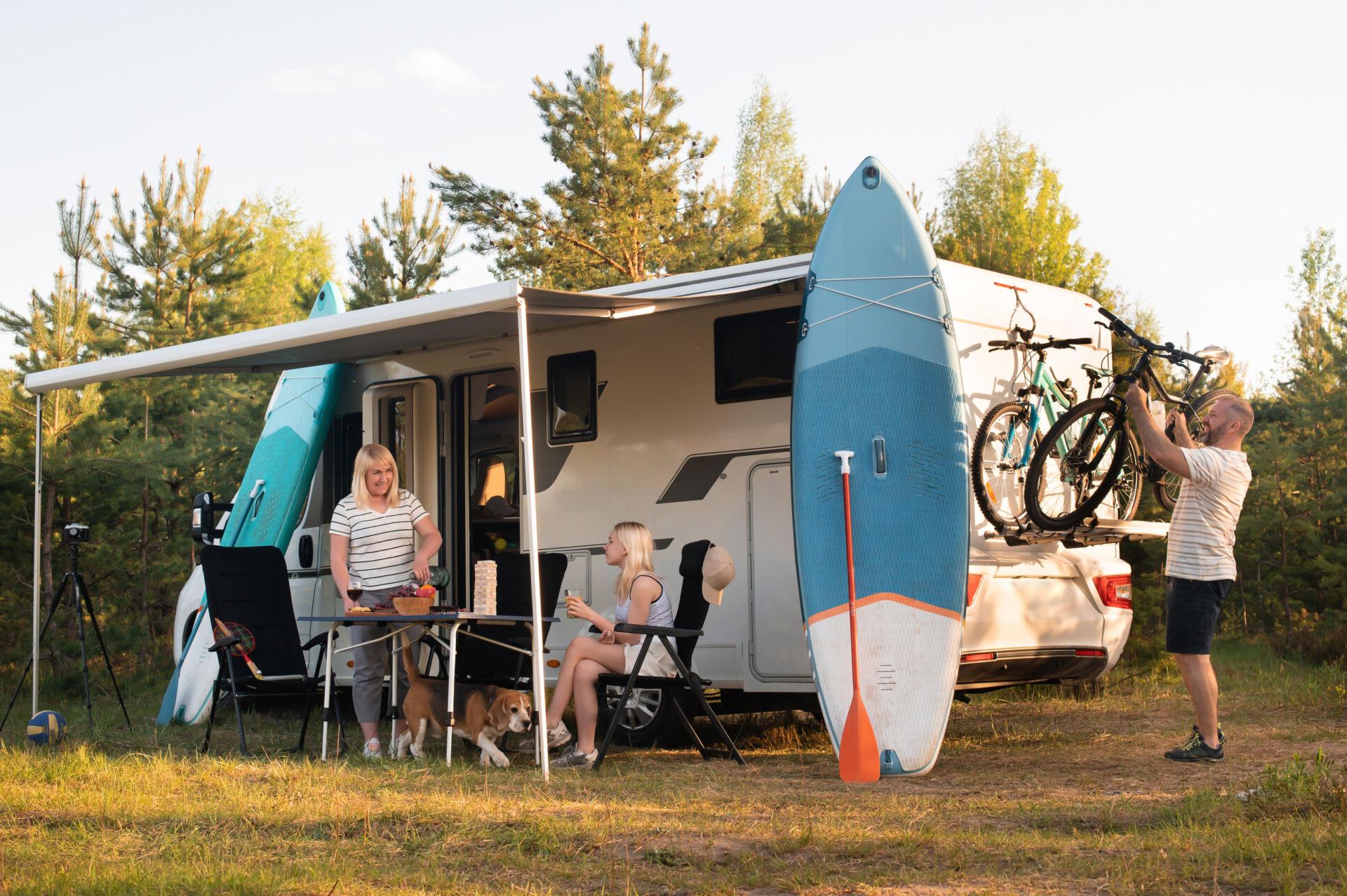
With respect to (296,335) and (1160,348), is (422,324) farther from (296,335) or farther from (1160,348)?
(1160,348)

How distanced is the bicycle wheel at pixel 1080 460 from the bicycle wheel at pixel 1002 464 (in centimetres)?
12

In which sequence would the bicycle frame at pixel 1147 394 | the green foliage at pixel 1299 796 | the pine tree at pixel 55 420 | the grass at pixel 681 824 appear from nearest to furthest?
the grass at pixel 681 824, the green foliage at pixel 1299 796, the bicycle frame at pixel 1147 394, the pine tree at pixel 55 420

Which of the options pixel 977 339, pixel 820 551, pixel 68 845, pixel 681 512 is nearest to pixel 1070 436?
pixel 977 339

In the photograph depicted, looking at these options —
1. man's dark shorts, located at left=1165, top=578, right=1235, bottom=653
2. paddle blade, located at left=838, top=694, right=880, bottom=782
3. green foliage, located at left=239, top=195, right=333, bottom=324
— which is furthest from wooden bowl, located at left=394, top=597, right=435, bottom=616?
green foliage, located at left=239, top=195, right=333, bottom=324

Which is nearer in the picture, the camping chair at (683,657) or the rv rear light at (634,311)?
the camping chair at (683,657)

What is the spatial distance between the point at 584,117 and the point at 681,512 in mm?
A: 10942

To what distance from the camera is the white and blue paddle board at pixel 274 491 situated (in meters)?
8.84

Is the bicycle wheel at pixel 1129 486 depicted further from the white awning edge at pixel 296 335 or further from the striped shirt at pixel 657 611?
the white awning edge at pixel 296 335

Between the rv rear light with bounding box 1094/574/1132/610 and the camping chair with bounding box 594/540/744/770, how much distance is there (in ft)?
6.73

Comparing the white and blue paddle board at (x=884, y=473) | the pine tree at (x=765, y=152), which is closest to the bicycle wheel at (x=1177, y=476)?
the white and blue paddle board at (x=884, y=473)

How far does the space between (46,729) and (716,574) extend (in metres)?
3.66

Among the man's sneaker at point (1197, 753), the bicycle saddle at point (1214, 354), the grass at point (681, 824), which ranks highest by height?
the bicycle saddle at point (1214, 354)

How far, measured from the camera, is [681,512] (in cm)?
719

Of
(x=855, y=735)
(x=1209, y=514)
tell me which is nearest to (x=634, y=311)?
(x=855, y=735)
